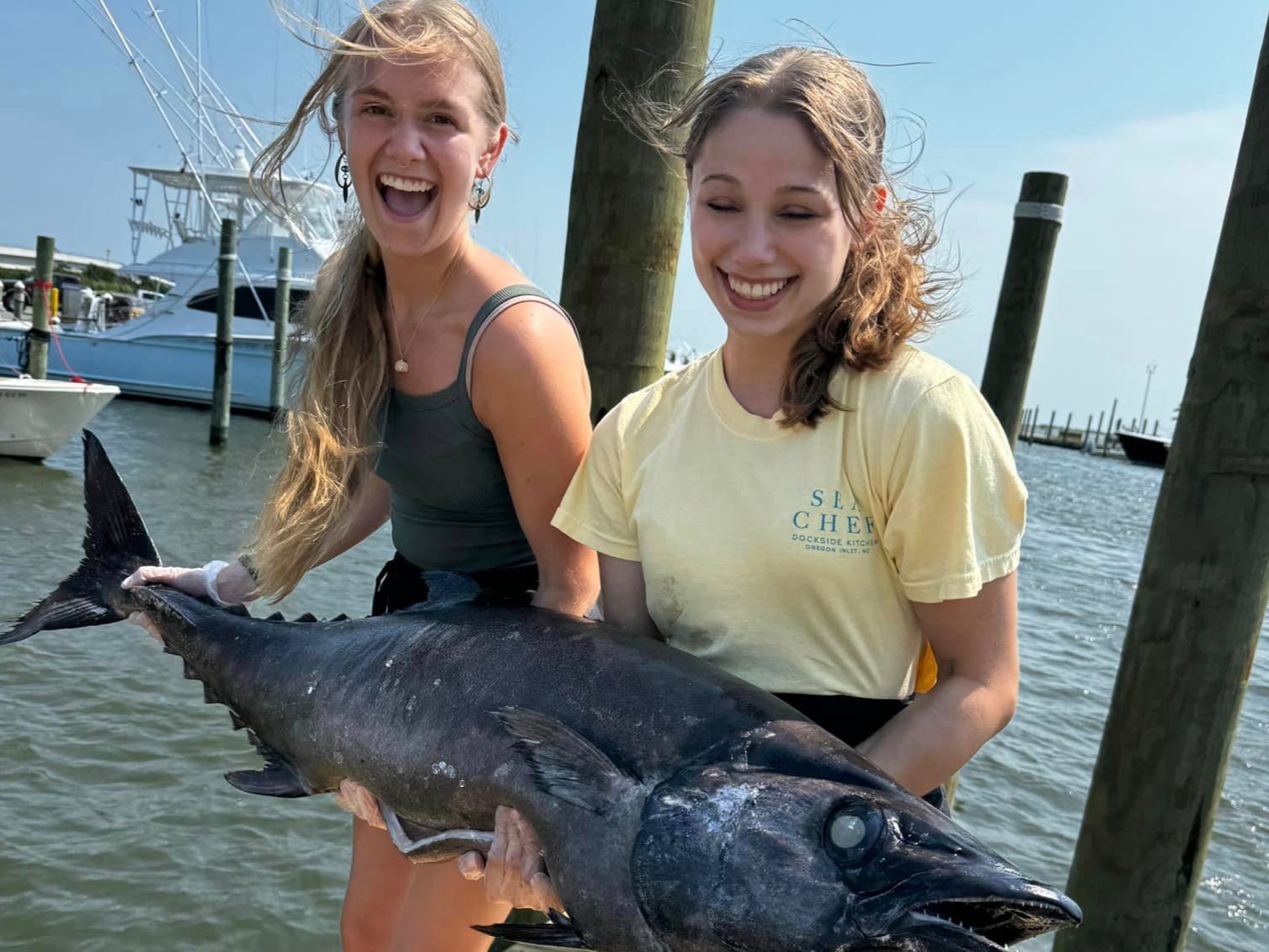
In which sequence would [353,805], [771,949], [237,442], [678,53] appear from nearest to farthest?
[771,949], [353,805], [678,53], [237,442]

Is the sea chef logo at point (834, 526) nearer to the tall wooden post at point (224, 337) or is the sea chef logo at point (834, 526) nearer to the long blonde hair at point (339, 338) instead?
the long blonde hair at point (339, 338)

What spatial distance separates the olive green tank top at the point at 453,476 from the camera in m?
2.70

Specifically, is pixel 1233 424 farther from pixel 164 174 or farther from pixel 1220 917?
pixel 164 174

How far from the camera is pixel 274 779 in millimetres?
2764

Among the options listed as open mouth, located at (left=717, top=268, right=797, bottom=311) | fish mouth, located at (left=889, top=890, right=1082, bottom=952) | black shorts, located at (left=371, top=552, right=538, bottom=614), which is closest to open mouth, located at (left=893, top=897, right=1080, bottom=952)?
fish mouth, located at (left=889, top=890, right=1082, bottom=952)

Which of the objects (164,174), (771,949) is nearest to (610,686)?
(771,949)

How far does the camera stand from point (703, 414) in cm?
232

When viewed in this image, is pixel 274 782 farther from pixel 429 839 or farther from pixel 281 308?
pixel 281 308

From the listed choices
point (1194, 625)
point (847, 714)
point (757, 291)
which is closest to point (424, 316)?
point (757, 291)

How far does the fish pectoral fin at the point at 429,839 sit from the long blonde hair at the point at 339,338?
1.01 metres

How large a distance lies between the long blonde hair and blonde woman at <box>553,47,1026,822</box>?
0.77m

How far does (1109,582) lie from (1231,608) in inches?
655

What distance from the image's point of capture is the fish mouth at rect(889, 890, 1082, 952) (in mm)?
1462

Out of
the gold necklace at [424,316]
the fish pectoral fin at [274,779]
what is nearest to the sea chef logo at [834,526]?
the gold necklace at [424,316]
